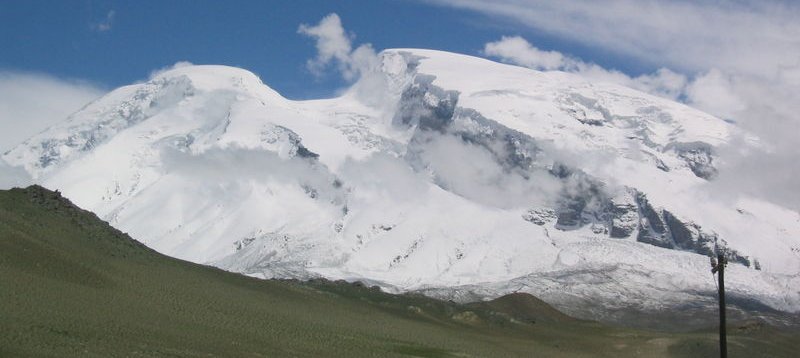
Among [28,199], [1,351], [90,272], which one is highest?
[28,199]

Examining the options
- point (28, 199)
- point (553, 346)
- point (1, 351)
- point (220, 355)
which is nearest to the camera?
point (1, 351)

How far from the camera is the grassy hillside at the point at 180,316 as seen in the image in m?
71.8

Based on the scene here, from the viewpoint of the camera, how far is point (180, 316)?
293 feet

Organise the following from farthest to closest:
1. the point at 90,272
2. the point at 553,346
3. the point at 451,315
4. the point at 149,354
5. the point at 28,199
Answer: the point at 451,315, the point at 553,346, the point at 28,199, the point at 90,272, the point at 149,354

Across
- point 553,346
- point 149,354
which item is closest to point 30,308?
point 149,354

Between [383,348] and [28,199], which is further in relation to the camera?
[28,199]

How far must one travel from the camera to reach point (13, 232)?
97000 mm

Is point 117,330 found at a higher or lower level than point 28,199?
lower

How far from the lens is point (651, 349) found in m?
152

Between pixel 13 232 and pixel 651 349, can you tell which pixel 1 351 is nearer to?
pixel 13 232

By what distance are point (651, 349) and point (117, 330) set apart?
96.7 meters

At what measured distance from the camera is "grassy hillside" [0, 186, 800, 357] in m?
71.8

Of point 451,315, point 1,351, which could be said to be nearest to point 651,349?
point 451,315

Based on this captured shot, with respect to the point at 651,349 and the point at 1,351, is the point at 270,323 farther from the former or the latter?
the point at 651,349
